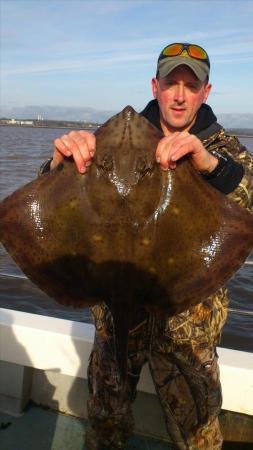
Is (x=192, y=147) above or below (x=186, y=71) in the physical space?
below

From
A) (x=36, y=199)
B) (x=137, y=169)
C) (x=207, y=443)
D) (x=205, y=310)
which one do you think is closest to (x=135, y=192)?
(x=137, y=169)

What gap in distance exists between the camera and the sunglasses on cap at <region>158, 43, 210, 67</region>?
3370 millimetres

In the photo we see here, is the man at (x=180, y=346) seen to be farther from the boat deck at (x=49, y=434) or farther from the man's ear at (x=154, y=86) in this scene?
the boat deck at (x=49, y=434)

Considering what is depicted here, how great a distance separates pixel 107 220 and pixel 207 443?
2.09 meters

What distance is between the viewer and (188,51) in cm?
338

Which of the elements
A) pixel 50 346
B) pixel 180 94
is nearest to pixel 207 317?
pixel 50 346

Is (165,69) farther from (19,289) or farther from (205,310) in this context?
(19,289)

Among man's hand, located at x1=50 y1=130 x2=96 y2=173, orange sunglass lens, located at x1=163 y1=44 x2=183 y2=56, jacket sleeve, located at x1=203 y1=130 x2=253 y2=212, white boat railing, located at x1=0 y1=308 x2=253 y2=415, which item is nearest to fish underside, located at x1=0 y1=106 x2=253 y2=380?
man's hand, located at x1=50 y1=130 x2=96 y2=173

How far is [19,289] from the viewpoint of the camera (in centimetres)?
989

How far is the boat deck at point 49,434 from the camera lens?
158 inches

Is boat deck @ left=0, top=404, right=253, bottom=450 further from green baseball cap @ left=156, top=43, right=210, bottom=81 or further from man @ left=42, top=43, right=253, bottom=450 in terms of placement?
green baseball cap @ left=156, top=43, right=210, bottom=81

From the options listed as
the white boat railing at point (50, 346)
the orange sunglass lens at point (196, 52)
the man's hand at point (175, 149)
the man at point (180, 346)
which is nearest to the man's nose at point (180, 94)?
the man at point (180, 346)

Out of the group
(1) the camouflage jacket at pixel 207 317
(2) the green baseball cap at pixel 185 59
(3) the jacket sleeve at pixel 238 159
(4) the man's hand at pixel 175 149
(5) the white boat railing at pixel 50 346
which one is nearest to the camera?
(4) the man's hand at pixel 175 149

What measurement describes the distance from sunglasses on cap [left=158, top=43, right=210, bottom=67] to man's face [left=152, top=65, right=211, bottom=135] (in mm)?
119
